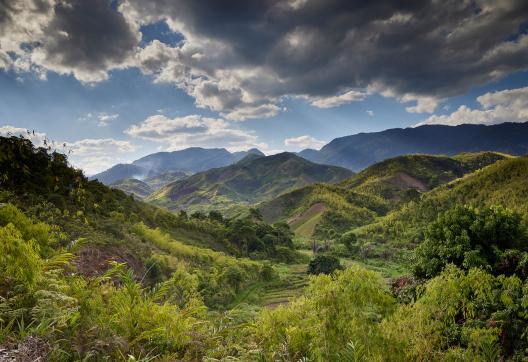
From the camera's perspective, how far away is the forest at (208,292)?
5.76m

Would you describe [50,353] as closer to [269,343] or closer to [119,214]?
[269,343]

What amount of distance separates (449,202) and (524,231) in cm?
9491

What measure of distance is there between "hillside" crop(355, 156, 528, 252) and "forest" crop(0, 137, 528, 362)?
51529 mm

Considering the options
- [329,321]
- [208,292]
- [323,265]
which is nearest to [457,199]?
[323,265]

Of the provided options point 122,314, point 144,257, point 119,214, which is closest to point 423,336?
point 122,314

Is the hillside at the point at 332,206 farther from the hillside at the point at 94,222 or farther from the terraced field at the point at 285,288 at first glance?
the hillside at the point at 94,222

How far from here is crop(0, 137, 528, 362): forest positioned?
576 cm

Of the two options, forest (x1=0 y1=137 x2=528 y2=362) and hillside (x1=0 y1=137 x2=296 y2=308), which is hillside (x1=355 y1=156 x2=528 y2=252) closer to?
forest (x1=0 y1=137 x2=528 y2=362)

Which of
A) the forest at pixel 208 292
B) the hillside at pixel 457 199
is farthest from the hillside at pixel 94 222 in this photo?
the hillside at pixel 457 199

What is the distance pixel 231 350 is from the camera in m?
6.60

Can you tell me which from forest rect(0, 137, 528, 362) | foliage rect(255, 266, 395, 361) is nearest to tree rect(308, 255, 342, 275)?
forest rect(0, 137, 528, 362)

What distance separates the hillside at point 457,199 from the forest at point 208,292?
51.5 metres

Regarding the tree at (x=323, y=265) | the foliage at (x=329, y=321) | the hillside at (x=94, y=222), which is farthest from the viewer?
the tree at (x=323, y=265)

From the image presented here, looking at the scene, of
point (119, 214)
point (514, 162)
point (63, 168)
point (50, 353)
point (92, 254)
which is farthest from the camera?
point (514, 162)
